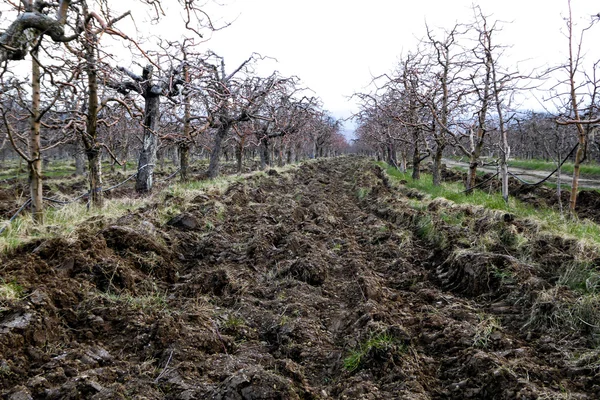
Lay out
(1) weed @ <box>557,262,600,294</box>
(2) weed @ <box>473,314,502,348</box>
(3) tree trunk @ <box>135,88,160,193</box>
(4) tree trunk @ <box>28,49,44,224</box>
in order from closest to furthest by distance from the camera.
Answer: (2) weed @ <box>473,314,502,348</box>
(1) weed @ <box>557,262,600,294</box>
(4) tree trunk @ <box>28,49,44,224</box>
(3) tree trunk @ <box>135,88,160,193</box>

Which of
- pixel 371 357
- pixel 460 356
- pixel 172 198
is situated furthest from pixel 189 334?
pixel 172 198

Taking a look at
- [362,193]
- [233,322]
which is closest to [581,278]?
[233,322]

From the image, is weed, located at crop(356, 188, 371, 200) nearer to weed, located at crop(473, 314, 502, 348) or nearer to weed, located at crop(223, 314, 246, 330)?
weed, located at crop(473, 314, 502, 348)

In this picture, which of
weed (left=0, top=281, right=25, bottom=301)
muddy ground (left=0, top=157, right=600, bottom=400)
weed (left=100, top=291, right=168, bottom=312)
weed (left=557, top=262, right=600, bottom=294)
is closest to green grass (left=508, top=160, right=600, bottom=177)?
weed (left=557, top=262, right=600, bottom=294)

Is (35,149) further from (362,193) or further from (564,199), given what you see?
(564,199)

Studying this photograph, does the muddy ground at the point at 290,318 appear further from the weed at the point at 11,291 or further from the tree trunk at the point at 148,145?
the tree trunk at the point at 148,145

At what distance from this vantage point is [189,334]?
328 centimetres

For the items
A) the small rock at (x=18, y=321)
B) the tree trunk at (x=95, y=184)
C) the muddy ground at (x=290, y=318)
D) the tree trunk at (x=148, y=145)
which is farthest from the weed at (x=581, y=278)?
the tree trunk at (x=148, y=145)

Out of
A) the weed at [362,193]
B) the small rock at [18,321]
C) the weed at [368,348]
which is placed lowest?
the weed at [368,348]

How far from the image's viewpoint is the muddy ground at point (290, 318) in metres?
2.71

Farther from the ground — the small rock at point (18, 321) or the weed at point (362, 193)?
the weed at point (362, 193)

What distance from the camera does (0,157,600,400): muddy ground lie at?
2.71 meters

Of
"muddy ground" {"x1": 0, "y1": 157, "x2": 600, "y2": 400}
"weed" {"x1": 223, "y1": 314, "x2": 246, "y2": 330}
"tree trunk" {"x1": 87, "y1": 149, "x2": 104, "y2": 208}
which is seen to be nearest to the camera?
"muddy ground" {"x1": 0, "y1": 157, "x2": 600, "y2": 400}

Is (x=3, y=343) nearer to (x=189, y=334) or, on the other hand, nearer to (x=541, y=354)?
(x=189, y=334)
